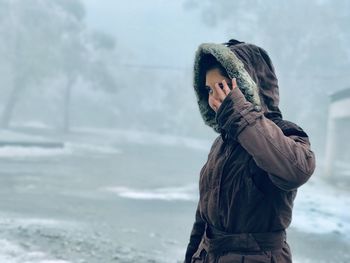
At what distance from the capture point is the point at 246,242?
2.06m

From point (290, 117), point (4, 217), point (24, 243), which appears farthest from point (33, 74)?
point (24, 243)

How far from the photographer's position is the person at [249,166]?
76.2 inches

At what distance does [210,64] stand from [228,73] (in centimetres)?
26

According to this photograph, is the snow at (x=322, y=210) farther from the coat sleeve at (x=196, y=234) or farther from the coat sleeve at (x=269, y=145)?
the coat sleeve at (x=269, y=145)

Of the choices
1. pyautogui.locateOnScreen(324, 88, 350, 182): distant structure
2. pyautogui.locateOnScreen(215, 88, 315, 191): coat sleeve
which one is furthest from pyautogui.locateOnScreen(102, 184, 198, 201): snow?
pyautogui.locateOnScreen(215, 88, 315, 191): coat sleeve

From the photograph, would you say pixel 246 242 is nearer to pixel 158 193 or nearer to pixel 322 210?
pixel 322 210

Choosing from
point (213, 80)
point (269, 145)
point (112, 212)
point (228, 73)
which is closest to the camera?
point (269, 145)

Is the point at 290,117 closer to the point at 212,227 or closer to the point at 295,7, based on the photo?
the point at 295,7

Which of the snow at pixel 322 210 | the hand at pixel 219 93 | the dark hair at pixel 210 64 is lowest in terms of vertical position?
the snow at pixel 322 210

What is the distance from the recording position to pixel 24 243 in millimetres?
6547

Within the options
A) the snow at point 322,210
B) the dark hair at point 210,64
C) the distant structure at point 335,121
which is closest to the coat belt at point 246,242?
the dark hair at point 210,64

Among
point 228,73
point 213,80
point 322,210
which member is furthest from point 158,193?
point 228,73

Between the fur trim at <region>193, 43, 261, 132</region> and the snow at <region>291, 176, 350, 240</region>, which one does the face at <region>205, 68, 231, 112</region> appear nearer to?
the fur trim at <region>193, 43, 261, 132</region>

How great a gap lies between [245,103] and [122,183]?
1224cm
